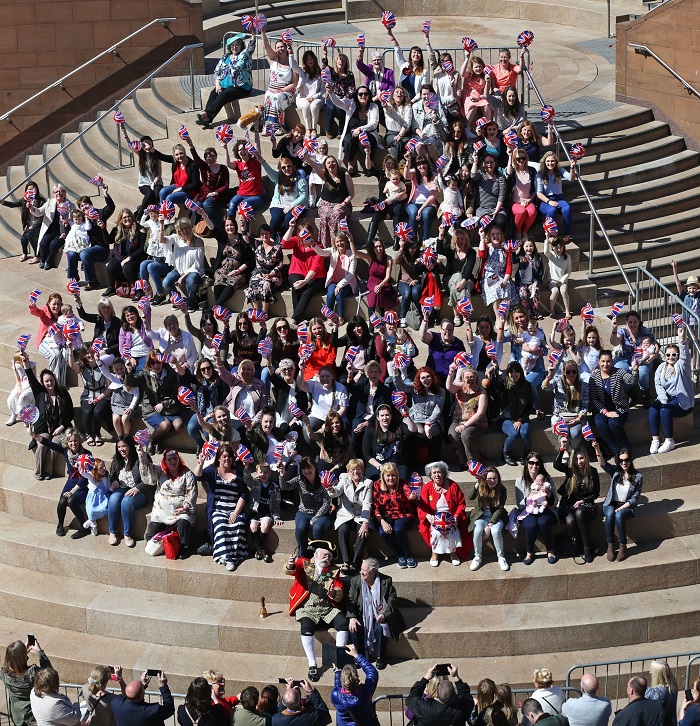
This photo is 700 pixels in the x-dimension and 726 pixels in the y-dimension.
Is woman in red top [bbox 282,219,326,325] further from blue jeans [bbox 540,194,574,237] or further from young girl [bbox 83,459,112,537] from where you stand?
young girl [bbox 83,459,112,537]

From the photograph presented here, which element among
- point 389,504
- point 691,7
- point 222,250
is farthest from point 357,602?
point 691,7

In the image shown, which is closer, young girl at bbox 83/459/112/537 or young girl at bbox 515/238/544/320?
young girl at bbox 83/459/112/537

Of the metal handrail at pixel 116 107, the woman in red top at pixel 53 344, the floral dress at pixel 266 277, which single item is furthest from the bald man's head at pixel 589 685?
the metal handrail at pixel 116 107

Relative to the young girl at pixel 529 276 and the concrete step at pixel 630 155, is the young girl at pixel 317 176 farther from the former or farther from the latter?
the concrete step at pixel 630 155

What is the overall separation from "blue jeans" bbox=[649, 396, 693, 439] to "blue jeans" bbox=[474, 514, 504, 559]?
8.68 ft

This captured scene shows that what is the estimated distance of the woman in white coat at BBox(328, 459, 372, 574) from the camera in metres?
18.7

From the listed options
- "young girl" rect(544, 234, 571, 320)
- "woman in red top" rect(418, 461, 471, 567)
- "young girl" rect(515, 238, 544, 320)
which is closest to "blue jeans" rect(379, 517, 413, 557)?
"woman in red top" rect(418, 461, 471, 567)

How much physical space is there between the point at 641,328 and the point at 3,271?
10697mm

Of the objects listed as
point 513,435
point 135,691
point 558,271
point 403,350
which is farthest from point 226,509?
point 558,271

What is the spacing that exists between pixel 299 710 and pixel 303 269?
26.0ft

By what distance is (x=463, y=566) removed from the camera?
18.9 meters

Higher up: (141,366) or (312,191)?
(312,191)

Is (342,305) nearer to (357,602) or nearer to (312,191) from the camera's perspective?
(312,191)

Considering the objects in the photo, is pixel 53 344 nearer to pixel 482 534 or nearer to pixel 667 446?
pixel 482 534
